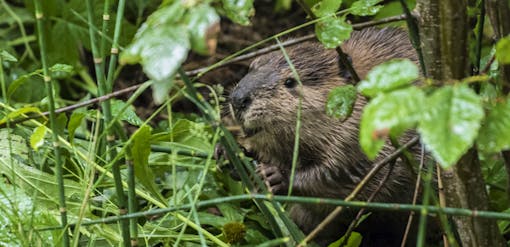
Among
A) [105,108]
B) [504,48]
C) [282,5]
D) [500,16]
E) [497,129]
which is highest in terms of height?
[282,5]

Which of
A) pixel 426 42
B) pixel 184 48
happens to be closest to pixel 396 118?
pixel 184 48

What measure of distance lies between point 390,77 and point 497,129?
0.64 ft

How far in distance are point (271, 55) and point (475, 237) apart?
1.10 m

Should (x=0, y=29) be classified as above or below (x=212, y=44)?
above

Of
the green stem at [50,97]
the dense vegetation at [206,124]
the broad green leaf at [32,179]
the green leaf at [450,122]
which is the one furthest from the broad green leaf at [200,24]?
the broad green leaf at [32,179]

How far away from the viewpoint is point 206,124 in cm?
234

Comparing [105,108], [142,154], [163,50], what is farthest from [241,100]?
[163,50]

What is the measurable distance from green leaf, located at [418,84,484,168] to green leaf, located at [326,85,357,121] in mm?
535

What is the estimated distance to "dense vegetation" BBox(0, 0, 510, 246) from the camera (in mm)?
1350

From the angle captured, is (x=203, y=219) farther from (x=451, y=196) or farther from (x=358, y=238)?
(x=451, y=196)

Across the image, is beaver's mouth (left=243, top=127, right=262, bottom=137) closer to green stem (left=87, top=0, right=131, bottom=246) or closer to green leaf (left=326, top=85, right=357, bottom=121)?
green stem (left=87, top=0, right=131, bottom=246)

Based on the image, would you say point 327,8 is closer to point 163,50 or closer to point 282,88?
point 163,50

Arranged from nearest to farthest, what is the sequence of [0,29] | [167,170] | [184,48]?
[184,48]
[167,170]
[0,29]

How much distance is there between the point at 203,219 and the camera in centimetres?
272
